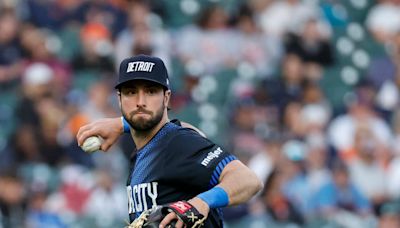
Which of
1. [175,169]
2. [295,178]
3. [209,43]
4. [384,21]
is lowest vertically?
[295,178]

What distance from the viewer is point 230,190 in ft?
15.4

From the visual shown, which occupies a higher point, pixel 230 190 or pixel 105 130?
pixel 105 130

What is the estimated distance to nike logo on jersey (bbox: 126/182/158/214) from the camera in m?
4.98

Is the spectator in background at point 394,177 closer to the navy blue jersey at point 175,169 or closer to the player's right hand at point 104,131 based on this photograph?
the player's right hand at point 104,131

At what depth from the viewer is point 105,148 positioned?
5.51m

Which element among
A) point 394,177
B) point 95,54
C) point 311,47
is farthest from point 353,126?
point 95,54

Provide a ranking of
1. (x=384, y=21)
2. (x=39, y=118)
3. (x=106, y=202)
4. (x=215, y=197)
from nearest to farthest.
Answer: (x=215, y=197) → (x=106, y=202) → (x=39, y=118) → (x=384, y=21)

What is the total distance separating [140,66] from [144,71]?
1.5 inches

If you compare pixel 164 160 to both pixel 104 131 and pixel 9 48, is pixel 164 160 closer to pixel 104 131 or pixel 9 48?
pixel 104 131

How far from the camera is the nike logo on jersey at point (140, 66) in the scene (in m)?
4.92

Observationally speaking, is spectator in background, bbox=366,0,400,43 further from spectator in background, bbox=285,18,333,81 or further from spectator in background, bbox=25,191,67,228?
spectator in background, bbox=25,191,67,228

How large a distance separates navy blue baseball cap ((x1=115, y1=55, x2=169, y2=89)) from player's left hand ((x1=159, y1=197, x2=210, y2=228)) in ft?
2.25

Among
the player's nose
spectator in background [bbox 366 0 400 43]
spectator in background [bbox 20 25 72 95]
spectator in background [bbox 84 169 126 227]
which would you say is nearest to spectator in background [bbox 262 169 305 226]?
spectator in background [bbox 84 169 126 227]

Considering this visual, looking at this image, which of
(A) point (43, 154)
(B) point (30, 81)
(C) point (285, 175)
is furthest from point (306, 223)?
(B) point (30, 81)
